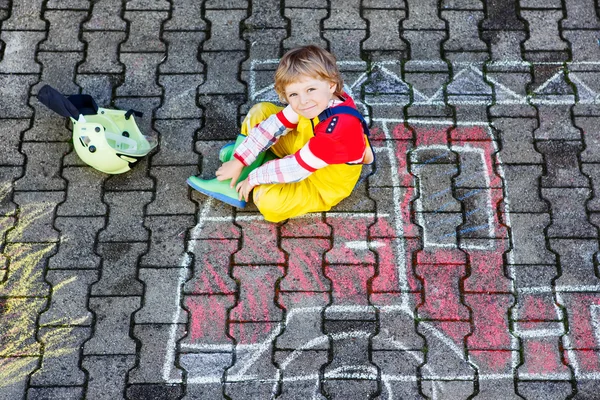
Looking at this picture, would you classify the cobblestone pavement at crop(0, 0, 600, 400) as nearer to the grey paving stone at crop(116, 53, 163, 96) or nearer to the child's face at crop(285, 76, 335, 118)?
the grey paving stone at crop(116, 53, 163, 96)

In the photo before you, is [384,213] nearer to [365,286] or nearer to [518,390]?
[365,286]

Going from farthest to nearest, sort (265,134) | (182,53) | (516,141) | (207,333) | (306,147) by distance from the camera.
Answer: (182,53) → (516,141) → (265,134) → (207,333) → (306,147)

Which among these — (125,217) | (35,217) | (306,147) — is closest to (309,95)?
(306,147)

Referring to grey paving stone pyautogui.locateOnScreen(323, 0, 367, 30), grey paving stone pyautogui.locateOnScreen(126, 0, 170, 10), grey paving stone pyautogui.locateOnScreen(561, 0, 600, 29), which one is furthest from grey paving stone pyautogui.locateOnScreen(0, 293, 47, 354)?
grey paving stone pyautogui.locateOnScreen(561, 0, 600, 29)

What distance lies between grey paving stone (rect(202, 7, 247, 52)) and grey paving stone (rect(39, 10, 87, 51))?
0.80 meters

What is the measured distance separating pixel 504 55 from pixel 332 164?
1.55 metres

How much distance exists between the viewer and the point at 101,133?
151 inches

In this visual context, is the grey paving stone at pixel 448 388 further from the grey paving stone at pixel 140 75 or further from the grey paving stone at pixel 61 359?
the grey paving stone at pixel 140 75

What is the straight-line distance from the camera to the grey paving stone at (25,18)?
4.50 m

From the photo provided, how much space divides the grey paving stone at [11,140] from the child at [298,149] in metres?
1.04

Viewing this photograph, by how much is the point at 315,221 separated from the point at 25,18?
2.29m

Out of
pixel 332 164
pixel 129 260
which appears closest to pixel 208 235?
pixel 129 260

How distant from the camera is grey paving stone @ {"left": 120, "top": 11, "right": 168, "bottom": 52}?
14.6 feet

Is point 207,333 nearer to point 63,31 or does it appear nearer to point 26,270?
point 26,270
